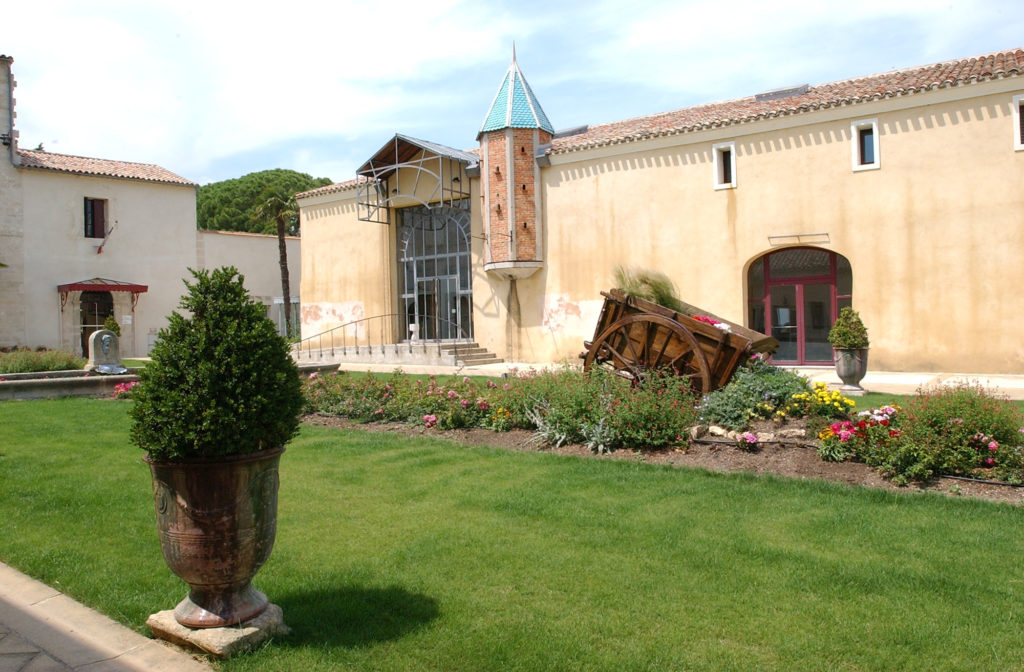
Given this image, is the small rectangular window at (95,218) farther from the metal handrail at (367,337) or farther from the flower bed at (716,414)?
the flower bed at (716,414)

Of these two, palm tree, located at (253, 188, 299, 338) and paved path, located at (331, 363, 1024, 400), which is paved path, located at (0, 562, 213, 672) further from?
palm tree, located at (253, 188, 299, 338)

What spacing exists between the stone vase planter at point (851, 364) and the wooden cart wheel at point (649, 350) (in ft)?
14.1

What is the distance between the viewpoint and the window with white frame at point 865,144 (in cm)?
1717

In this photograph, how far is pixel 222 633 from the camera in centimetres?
347

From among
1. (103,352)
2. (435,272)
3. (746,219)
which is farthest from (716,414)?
(435,272)

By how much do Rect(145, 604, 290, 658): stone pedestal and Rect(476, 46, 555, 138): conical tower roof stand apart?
766 inches

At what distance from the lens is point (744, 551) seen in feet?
15.3

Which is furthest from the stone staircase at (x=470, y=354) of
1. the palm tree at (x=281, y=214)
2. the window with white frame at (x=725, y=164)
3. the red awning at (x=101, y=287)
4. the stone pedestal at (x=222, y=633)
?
the stone pedestal at (x=222, y=633)

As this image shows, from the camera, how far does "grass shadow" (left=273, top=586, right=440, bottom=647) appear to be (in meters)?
3.59

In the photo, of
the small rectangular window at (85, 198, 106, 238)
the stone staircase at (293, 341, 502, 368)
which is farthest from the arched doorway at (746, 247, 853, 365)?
the small rectangular window at (85, 198, 106, 238)

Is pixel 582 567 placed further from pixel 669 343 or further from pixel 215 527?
pixel 669 343

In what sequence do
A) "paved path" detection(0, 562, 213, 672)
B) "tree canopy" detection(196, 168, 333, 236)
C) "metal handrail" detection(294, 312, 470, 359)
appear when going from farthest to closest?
1. "tree canopy" detection(196, 168, 333, 236)
2. "metal handrail" detection(294, 312, 470, 359)
3. "paved path" detection(0, 562, 213, 672)

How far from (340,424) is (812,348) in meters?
13.3

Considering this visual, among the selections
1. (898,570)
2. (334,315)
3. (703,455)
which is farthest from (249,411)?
(334,315)
